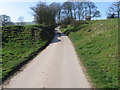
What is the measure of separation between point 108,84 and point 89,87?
0.97m

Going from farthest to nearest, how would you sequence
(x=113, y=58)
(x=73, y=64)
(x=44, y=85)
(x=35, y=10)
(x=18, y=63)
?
(x=35, y=10)
(x=18, y=63)
(x=73, y=64)
(x=113, y=58)
(x=44, y=85)

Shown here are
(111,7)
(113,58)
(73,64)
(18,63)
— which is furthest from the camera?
(111,7)

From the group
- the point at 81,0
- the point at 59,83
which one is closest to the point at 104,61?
the point at 59,83

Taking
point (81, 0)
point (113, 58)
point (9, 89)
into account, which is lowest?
point (9, 89)

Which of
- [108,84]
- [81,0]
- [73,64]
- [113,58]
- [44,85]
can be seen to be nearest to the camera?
[108,84]

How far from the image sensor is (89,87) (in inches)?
317

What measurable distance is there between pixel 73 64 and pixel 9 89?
5415mm

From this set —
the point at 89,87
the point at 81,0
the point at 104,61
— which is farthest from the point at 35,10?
the point at 89,87

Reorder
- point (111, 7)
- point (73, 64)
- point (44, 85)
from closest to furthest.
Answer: point (44, 85), point (73, 64), point (111, 7)

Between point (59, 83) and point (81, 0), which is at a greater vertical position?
point (81, 0)

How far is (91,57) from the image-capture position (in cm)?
1309

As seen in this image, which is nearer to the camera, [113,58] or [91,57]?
[113,58]

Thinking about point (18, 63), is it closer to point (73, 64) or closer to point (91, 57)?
point (73, 64)

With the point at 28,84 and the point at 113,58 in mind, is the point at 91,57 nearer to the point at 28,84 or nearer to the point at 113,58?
the point at 113,58
